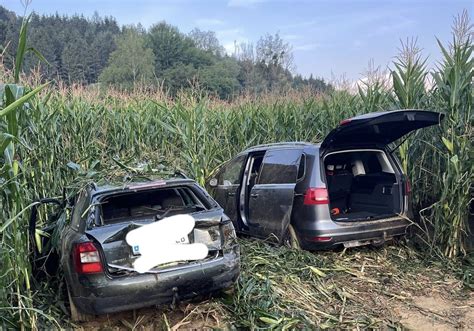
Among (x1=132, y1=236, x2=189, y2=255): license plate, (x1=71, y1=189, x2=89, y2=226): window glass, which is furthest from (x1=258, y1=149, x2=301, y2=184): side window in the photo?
(x1=71, y1=189, x2=89, y2=226): window glass

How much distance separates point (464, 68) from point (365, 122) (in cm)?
165

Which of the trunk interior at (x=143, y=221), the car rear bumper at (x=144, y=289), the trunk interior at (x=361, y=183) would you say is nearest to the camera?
the car rear bumper at (x=144, y=289)

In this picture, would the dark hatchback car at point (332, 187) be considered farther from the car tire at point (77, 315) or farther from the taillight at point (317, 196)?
the car tire at point (77, 315)

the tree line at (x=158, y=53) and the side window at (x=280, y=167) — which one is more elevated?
the tree line at (x=158, y=53)

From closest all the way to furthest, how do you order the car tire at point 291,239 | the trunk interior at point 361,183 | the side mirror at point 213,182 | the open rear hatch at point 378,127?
1. the open rear hatch at point 378,127
2. the car tire at point 291,239
3. the trunk interior at point 361,183
4. the side mirror at point 213,182

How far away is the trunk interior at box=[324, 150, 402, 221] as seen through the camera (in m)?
5.57

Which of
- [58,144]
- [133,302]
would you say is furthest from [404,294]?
[58,144]

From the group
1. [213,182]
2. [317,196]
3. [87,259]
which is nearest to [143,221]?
[87,259]

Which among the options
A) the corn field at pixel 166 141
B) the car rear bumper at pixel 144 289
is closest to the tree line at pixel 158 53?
the corn field at pixel 166 141

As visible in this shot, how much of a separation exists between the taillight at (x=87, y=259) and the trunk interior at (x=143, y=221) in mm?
68

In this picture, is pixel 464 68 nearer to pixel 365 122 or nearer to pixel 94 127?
pixel 365 122

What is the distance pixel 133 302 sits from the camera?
3.47 metres

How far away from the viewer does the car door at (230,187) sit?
629cm

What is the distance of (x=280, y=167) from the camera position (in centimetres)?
557
